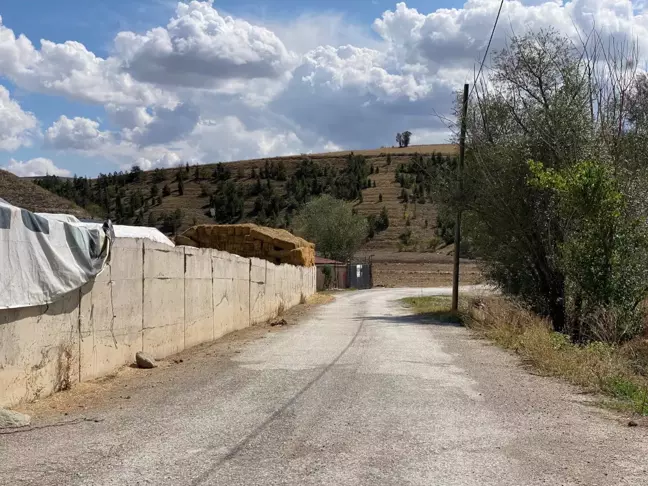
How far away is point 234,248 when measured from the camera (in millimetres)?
32375

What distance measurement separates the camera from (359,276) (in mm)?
60344

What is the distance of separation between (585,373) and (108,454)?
23.2 ft

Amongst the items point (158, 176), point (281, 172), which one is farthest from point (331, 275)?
point (158, 176)

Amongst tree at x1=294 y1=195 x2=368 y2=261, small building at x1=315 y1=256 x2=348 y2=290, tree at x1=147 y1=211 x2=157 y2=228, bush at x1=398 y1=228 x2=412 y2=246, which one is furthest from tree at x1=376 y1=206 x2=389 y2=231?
small building at x1=315 y1=256 x2=348 y2=290

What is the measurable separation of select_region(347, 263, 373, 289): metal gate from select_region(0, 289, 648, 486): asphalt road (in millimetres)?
47645

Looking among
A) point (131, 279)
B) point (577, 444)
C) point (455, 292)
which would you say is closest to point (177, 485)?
point (577, 444)

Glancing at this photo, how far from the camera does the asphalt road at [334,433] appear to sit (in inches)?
214

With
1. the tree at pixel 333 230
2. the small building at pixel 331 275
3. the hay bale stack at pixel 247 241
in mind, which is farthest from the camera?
the tree at pixel 333 230

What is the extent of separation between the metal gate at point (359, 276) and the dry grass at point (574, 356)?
38.7m

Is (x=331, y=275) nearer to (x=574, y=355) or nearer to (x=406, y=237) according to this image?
(x=406, y=237)

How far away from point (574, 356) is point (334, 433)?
6.62 m

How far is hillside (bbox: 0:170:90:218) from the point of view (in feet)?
62.8

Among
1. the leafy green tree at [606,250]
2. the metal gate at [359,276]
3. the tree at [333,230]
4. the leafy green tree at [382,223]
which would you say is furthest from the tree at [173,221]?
the leafy green tree at [606,250]

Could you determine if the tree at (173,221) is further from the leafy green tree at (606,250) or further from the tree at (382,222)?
the leafy green tree at (606,250)
